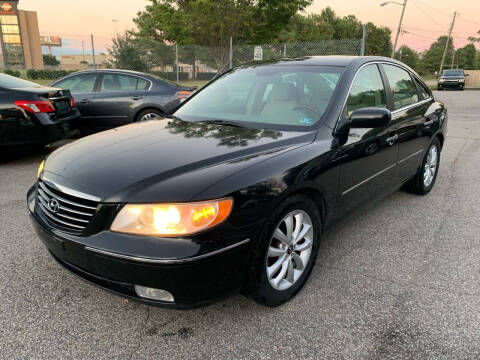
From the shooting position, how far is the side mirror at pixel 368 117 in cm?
271

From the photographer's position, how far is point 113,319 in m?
2.27

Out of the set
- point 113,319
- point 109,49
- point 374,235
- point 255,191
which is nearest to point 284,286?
point 255,191

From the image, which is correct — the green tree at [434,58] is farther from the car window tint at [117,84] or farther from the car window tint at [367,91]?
the car window tint at [367,91]

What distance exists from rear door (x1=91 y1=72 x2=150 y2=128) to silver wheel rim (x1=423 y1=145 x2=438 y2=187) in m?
5.14

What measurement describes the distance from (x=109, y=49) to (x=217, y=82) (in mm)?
13372

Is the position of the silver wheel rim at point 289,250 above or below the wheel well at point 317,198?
below

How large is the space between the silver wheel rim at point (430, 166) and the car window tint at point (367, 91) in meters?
1.47

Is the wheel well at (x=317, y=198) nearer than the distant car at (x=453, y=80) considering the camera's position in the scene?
Yes

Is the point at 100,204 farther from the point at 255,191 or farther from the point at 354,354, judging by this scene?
the point at 354,354

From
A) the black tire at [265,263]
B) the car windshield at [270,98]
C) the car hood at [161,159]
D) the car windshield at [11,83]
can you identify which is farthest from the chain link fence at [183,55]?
the black tire at [265,263]

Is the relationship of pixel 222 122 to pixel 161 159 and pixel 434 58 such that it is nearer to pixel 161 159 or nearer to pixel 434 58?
pixel 161 159

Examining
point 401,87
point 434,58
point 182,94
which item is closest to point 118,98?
point 182,94

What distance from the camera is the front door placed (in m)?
2.81

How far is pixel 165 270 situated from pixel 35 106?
15.7ft
